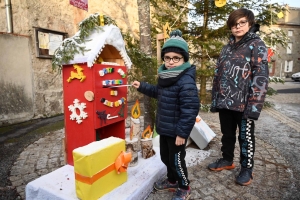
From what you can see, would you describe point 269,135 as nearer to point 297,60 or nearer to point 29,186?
point 29,186

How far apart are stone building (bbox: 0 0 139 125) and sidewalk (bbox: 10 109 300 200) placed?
178 centimetres

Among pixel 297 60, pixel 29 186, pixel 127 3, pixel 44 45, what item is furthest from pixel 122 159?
pixel 297 60

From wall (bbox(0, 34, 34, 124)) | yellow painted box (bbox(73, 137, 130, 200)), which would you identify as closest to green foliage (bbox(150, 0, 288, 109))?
wall (bbox(0, 34, 34, 124))

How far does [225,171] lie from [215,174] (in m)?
0.16

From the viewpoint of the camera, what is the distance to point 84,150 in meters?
1.70

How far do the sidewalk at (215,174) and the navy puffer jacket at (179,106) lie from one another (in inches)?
28.9

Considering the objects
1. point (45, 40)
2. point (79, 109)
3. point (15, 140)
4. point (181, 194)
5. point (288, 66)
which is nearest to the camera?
point (181, 194)

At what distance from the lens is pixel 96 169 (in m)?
1.70

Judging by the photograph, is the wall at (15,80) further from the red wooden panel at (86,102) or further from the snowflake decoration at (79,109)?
the snowflake decoration at (79,109)

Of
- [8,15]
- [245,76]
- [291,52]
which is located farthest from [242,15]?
[291,52]

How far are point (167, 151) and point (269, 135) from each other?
111 inches

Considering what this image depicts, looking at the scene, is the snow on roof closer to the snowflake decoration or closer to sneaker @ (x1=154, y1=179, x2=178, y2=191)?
the snowflake decoration

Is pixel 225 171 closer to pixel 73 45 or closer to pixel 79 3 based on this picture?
pixel 73 45

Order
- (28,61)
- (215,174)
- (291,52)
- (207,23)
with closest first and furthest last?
(215,174) < (28,61) < (207,23) < (291,52)
